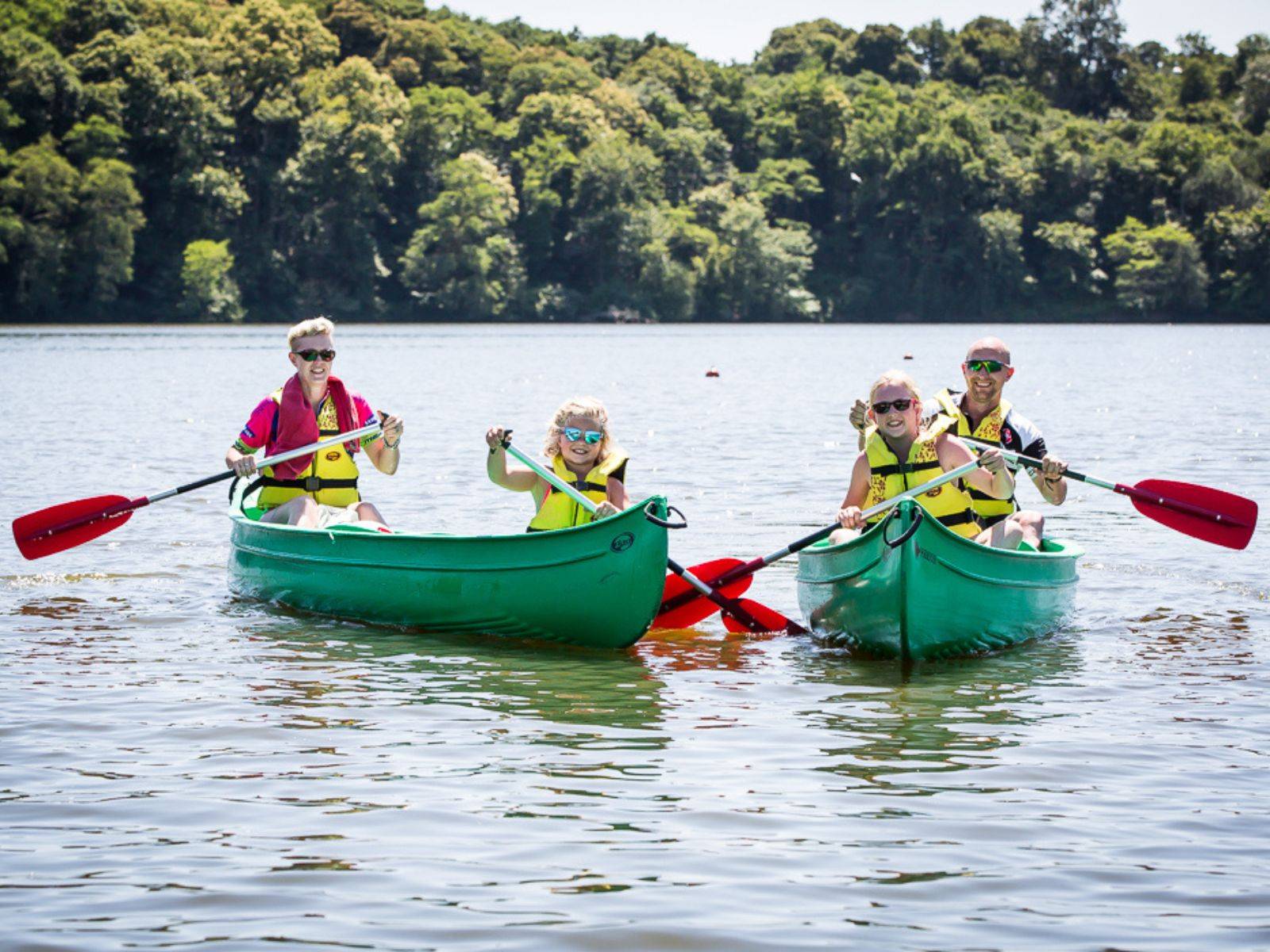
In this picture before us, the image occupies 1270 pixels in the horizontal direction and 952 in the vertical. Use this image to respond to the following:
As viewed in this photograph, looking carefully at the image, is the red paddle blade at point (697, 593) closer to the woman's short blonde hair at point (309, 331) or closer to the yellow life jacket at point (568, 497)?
the yellow life jacket at point (568, 497)

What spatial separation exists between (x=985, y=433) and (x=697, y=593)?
1.80 m

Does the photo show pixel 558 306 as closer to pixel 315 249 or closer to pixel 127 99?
pixel 315 249

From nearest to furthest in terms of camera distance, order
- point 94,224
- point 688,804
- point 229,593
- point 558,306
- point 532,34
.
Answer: point 688,804, point 229,593, point 94,224, point 558,306, point 532,34

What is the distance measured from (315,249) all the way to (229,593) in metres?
65.8

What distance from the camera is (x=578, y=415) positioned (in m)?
9.01

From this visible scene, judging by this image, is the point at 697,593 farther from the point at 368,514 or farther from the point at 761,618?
the point at 368,514

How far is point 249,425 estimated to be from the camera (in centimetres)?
994

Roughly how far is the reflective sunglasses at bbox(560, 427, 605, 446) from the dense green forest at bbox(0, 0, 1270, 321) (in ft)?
182

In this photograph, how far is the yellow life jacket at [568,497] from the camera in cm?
913

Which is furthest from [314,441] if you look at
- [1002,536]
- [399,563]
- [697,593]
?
[1002,536]

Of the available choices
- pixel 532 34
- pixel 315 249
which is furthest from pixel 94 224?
pixel 532 34

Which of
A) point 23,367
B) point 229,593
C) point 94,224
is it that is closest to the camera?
point 229,593

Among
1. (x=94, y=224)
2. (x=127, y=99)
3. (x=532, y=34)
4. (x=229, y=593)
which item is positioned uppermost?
(x=532, y=34)

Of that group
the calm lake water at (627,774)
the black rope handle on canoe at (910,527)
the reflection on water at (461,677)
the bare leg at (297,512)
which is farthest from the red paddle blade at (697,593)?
the bare leg at (297,512)
